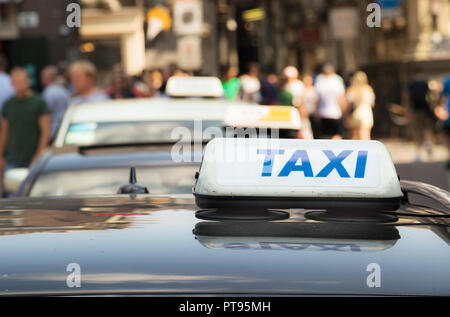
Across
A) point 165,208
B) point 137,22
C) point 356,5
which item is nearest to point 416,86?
point 356,5

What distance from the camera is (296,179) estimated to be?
244cm

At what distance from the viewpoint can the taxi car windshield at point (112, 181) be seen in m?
5.73

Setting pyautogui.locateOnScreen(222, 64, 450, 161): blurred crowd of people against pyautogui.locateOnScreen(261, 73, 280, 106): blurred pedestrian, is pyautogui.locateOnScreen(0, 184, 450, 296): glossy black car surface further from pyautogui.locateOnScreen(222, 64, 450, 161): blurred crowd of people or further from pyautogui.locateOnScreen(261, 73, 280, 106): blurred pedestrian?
pyautogui.locateOnScreen(261, 73, 280, 106): blurred pedestrian

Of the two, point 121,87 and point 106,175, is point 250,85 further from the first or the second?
point 106,175

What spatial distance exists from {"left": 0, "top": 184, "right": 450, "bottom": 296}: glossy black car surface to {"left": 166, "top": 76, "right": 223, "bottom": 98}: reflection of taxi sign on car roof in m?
6.90

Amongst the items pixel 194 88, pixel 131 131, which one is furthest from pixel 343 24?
pixel 131 131

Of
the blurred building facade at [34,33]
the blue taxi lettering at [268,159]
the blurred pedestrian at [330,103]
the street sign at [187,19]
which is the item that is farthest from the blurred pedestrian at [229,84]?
the blue taxi lettering at [268,159]

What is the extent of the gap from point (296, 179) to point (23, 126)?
10502mm

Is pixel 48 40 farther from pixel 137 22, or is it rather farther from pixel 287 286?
pixel 287 286

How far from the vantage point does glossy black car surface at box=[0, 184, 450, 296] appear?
206cm

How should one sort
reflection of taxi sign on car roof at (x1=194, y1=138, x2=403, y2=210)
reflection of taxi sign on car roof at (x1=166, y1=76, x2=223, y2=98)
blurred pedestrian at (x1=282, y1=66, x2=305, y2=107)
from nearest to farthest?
reflection of taxi sign on car roof at (x1=194, y1=138, x2=403, y2=210) → reflection of taxi sign on car roof at (x1=166, y1=76, x2=223, y2=98) → blurred pedestrian at (x1=282, y1=66, x2=305, y2=107)

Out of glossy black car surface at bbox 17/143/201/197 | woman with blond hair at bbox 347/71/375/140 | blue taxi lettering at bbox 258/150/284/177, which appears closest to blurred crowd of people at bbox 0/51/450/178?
woman with blond hair at bbox 347/71/375/140

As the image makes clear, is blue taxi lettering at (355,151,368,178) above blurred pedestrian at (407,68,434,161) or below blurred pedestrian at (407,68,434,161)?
above
